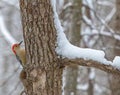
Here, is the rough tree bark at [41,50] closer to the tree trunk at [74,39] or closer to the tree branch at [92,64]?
the tree branch at [92,64]

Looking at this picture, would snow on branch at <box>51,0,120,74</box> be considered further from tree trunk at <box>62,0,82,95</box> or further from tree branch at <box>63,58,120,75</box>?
tree trunk at <box>62,0,82,95</box>

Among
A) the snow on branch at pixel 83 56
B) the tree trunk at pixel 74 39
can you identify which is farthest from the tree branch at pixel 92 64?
the tree trunk at pixel 74 39

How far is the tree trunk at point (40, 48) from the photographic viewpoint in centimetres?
223

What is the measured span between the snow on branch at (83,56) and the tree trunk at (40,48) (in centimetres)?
4

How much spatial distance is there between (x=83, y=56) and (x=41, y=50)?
0.23m

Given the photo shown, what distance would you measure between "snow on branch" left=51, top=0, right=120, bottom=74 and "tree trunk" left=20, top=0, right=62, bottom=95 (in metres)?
0.04

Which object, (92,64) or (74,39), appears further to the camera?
(74,39)

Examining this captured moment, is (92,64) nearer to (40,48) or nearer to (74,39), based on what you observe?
(40,48)

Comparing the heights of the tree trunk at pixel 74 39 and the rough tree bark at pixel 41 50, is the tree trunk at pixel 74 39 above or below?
below

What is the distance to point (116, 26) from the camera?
558cm

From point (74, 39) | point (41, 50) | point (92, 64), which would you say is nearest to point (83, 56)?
point (92, 64)

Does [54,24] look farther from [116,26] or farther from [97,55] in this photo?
[116,26]

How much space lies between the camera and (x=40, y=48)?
2.25m

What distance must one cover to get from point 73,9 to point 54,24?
8.55 feet
